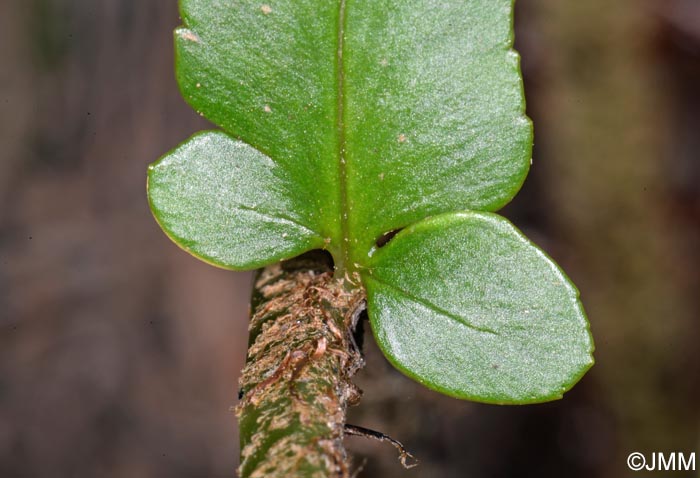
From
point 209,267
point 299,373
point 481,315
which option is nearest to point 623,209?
point 209,267

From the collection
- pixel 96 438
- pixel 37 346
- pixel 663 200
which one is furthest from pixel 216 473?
pixel 663 200

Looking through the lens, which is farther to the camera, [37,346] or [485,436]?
[485,436]

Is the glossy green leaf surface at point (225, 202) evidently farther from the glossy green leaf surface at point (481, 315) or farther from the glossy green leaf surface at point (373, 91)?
the glossy green leaf surface at point (481, 315)

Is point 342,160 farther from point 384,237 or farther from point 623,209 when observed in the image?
point 623,209

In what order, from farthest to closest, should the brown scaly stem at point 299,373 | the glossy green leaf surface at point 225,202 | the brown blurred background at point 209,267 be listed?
the brown blurred background at point 209,267
the glossy green leaf surface at point 225,202
the brown scaly stem at point 299,373

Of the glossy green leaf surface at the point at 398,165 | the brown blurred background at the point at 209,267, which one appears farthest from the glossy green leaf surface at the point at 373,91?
the brown blurred background at the point at 209,267

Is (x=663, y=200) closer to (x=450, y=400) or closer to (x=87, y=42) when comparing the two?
(x=450, y=400)
